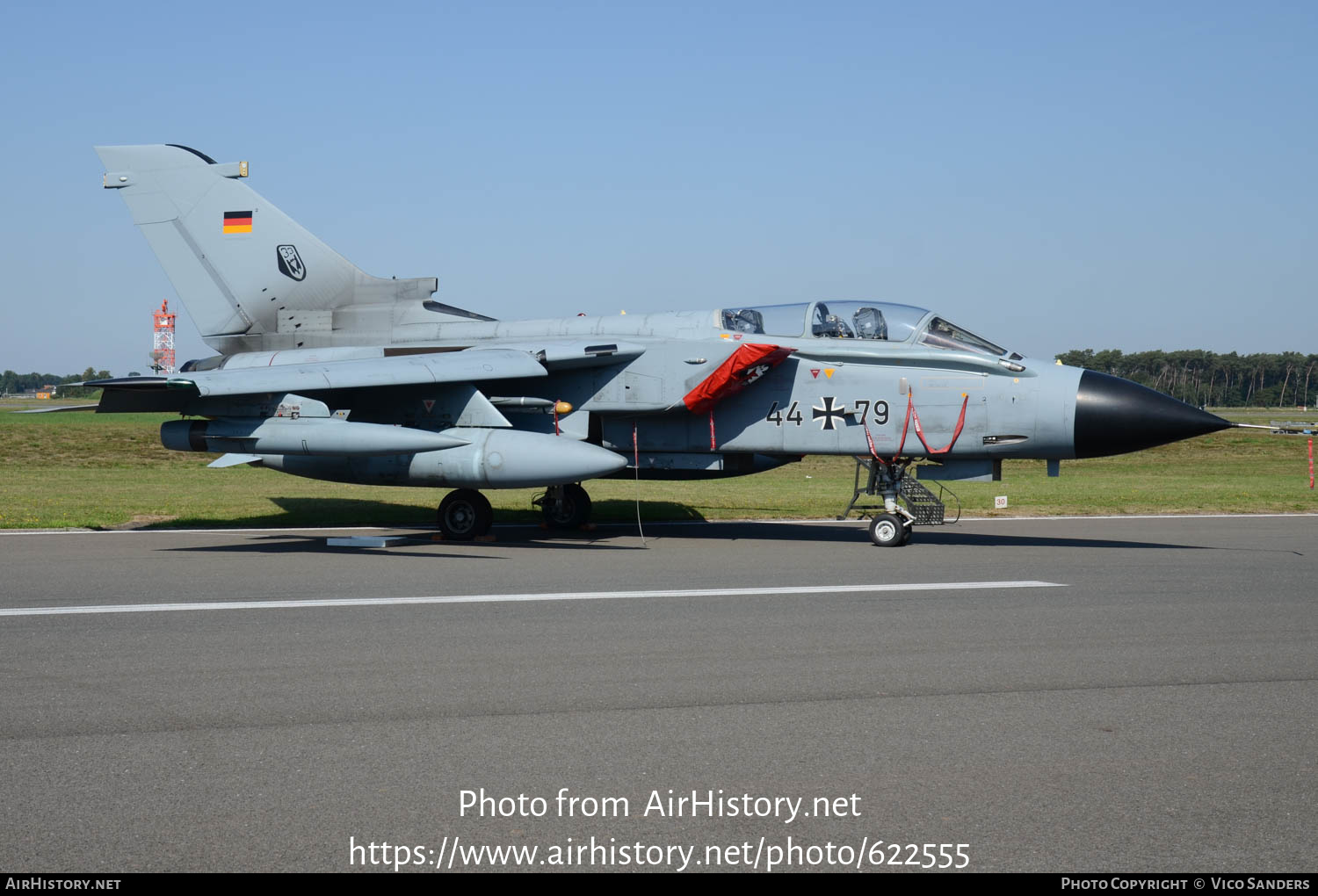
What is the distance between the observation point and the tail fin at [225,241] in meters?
15.8

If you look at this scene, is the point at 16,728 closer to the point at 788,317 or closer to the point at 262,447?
the point at 262,447

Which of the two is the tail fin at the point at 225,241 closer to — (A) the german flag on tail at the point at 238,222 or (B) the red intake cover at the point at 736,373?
(A) the german flag on tail at the point at 238,222

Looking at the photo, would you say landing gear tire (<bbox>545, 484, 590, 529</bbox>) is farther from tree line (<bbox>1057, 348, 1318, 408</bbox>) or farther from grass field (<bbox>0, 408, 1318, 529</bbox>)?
tree line (<bbox>1057, 348, 1318, 408</bbox>)

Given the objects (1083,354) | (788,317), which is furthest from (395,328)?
(1083,354)

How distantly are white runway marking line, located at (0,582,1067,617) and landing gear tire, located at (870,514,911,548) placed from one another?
10.5 ft

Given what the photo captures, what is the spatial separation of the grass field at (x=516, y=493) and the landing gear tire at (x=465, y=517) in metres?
2.57

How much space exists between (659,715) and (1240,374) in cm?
11470

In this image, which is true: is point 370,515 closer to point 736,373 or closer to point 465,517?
point 465,517

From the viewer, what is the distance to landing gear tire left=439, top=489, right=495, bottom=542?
47.2 feet

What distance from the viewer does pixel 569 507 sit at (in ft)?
50.4

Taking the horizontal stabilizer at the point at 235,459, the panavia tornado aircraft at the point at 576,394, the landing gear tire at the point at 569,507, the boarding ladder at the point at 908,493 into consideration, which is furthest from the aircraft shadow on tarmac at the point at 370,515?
the boarding ladder at the point at 908,493

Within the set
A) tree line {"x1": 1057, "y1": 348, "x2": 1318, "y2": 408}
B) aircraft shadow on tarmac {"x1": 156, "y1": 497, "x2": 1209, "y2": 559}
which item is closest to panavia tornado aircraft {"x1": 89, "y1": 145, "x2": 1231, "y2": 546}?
aircraft shadow on tarmac {"x1": 156, "y1": 497, "x2": 1209, "y2": 559}

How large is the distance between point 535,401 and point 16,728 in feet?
30.4

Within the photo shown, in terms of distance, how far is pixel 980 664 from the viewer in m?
6.73
